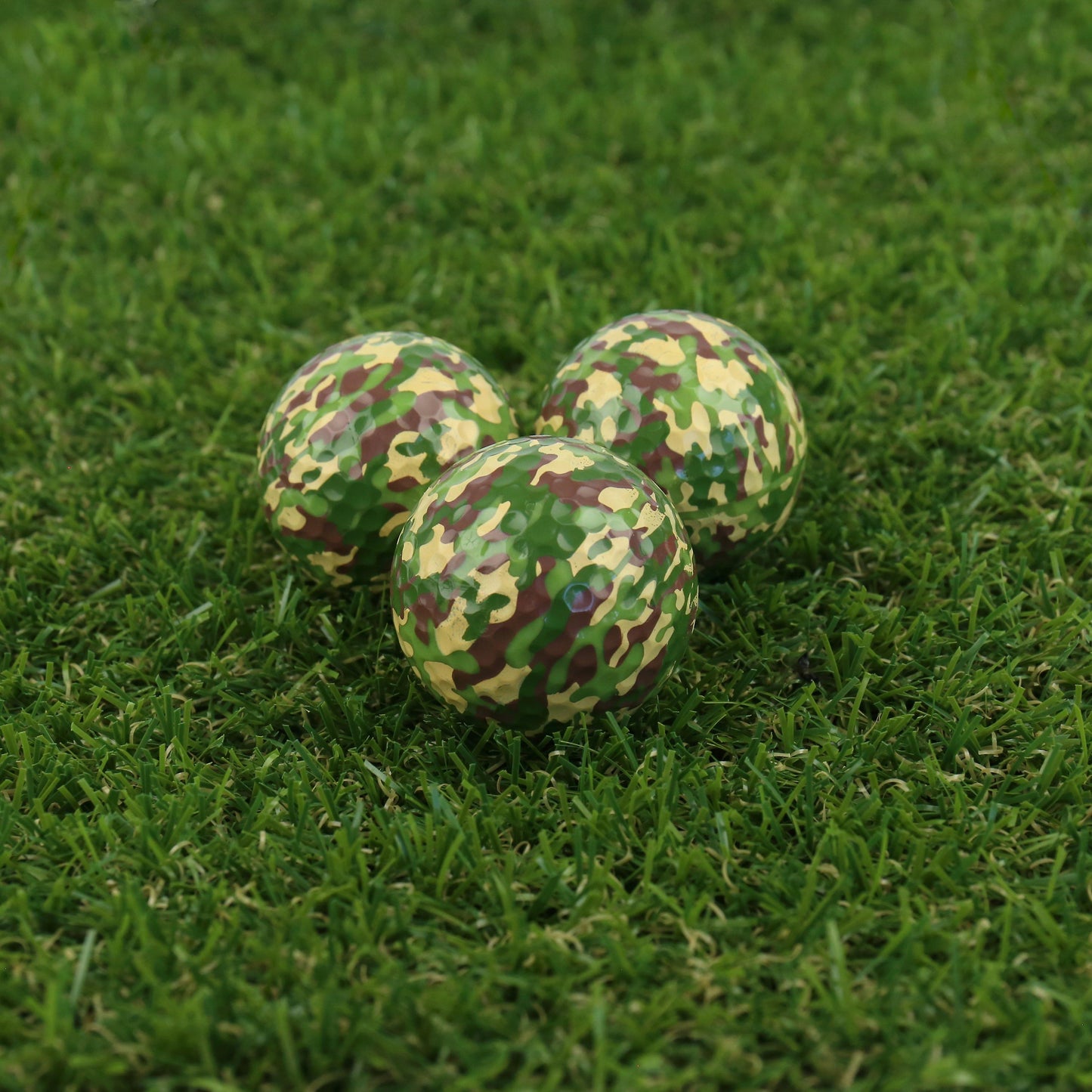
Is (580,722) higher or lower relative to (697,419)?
lower

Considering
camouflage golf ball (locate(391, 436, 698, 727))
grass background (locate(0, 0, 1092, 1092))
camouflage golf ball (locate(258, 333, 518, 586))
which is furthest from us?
camouflage golf ball (locate(258, 333, 518, 586))

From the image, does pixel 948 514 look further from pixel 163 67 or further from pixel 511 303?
pixel 163 67

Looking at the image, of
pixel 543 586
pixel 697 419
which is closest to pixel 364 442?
pixel 543 586

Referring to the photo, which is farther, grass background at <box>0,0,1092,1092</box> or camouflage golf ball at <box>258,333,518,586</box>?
camouflage golf ball at <box>258,333,518,586</box>

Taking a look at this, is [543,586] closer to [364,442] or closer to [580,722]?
[580,722]

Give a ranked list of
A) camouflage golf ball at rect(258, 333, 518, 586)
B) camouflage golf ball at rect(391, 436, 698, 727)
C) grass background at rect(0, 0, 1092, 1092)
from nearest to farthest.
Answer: grass background at rect(0, 0, 1092, 1092) → camouflage golf ball at rect(391, 436, 698, 727) → camouflage golf ball at rect(258, 333, 518, 586)
